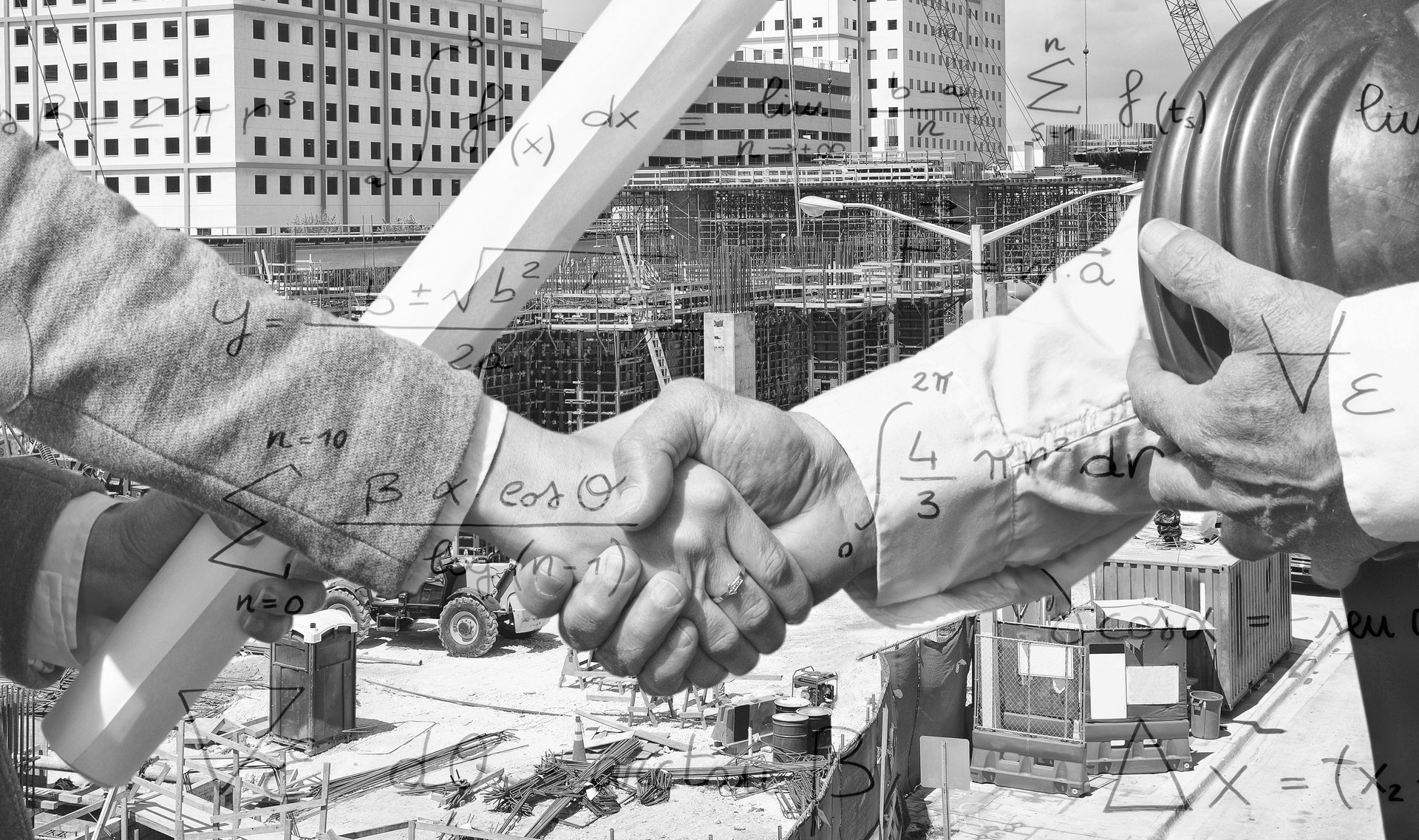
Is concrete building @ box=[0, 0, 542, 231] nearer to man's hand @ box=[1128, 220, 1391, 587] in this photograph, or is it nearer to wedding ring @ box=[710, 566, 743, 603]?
wedding ring @ box=[710, 566, 743, 603]

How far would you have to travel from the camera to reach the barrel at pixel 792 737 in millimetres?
14047

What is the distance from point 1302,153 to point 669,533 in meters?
1.13

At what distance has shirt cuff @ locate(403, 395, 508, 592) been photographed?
82.0 inches

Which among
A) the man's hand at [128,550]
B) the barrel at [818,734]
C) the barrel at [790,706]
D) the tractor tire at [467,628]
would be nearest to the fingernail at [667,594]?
the man's hand at [128,550]

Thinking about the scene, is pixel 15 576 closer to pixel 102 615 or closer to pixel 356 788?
pixel 102 615

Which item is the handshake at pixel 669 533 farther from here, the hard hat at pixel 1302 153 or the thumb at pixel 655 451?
the hard hat at pixel 1302 153

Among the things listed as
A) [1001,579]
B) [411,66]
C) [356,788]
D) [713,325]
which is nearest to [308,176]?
[713,325]

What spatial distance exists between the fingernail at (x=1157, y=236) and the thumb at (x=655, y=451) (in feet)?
2.49

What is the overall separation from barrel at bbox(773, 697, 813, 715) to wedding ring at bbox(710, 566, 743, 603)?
1217 cm

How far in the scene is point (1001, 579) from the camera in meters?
3.08

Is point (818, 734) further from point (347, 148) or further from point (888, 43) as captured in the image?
point (888, 43)

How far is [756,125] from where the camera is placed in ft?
151

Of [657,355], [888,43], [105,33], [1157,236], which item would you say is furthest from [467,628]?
[888,43]

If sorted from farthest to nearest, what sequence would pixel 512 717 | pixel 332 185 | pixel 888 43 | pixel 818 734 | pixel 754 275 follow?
pixel 754 275, pixel 888 43, pixel 332 185, pixel 512 717, pixel 818 734
